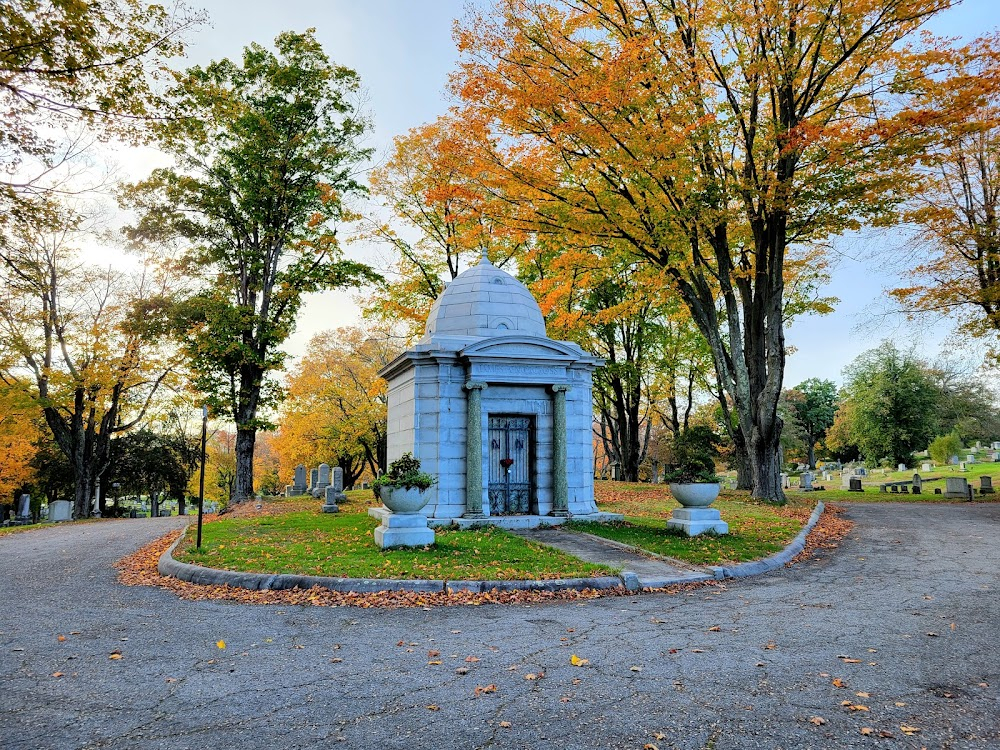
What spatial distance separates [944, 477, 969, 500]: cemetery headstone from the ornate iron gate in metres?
18.8

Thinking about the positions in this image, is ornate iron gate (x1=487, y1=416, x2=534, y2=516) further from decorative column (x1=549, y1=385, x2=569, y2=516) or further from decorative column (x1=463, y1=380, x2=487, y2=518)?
decorative column (x1=549, y1=385, x2=569, y2=516)

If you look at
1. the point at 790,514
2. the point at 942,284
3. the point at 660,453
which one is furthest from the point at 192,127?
the point at 660,453

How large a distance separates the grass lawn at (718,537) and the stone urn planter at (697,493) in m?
0.72

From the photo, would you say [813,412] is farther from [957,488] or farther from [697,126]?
[697,126]

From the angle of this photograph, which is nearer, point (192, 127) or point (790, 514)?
point (192, 127)

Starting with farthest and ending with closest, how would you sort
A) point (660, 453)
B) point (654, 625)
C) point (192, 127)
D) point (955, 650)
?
point (660, 453), point (192, 127), point (654, 625), point (955, 650)

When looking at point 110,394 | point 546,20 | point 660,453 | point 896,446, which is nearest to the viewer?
point 546,20

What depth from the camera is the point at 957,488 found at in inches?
917

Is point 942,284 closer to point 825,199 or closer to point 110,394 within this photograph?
point 825,199

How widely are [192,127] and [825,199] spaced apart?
1508 centimetres

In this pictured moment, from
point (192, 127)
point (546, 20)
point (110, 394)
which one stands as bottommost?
point (110, 394)

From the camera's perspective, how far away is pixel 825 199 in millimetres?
15734

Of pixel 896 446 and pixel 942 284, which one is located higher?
pixel 942 284

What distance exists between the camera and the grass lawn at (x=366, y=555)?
8.90m
